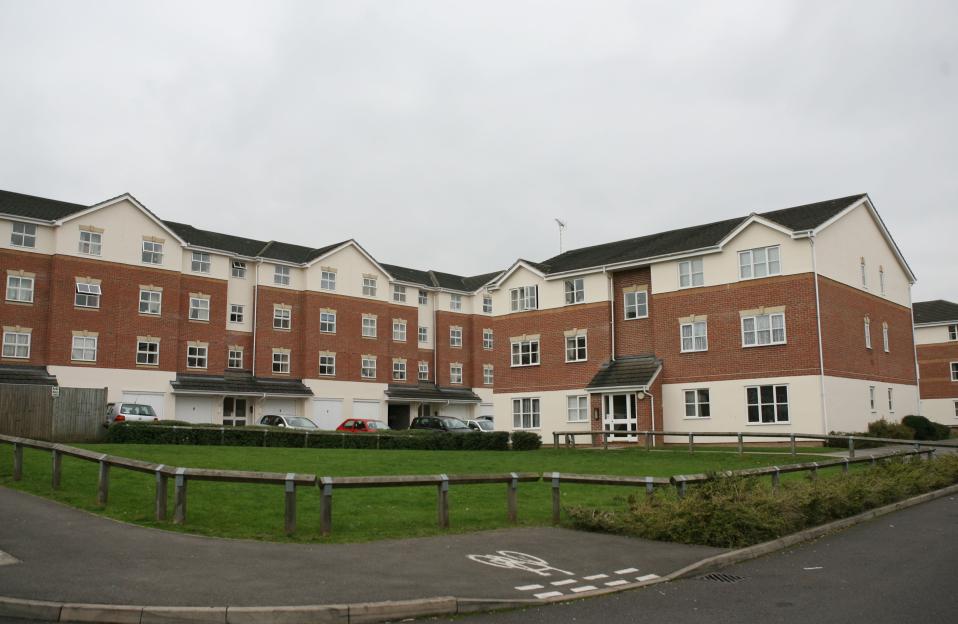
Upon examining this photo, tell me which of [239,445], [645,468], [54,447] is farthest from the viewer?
[239,445]

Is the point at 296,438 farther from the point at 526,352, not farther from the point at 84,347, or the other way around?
the point at 84,347


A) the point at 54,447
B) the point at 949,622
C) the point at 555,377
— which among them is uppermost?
the point at 555,377

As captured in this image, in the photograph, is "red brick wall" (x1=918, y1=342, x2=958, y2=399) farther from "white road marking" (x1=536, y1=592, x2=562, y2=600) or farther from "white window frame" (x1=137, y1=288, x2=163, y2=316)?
"white road marking" (x1=536, y1=592, x2=562, y2=600)

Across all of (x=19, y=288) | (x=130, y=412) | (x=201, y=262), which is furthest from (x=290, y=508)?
(x=201, y=262)

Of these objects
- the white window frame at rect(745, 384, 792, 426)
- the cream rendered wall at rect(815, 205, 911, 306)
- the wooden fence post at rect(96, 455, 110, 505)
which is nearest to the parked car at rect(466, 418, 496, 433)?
the white window frame at rect(745, 384, 792, 426)

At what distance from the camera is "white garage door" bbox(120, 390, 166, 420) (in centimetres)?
4605

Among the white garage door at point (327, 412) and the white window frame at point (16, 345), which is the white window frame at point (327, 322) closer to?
the white garage door at point (327, 412)

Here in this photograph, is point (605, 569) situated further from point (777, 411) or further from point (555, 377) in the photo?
point (555, 377)

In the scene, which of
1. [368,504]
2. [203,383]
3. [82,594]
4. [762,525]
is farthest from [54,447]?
[203,383]

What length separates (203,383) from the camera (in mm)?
48844

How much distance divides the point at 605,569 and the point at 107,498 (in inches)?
331

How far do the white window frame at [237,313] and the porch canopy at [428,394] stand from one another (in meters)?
11.4

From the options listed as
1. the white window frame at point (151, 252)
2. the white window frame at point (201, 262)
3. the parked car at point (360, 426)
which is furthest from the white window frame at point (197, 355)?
the parked car at point (360, 426)

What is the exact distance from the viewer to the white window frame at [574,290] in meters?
43.8
